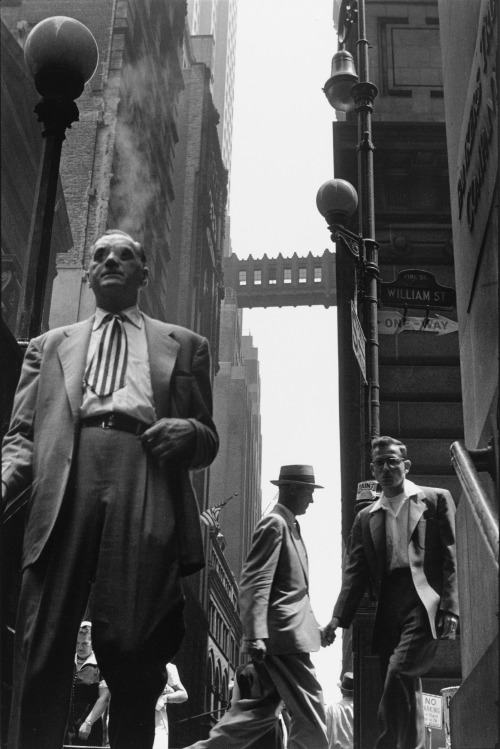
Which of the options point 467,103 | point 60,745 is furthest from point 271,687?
point 467,103

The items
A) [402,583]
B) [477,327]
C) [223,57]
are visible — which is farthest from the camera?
[223,57]

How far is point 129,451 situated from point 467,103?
3198 mm

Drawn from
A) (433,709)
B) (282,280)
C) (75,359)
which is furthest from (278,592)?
(282,280)

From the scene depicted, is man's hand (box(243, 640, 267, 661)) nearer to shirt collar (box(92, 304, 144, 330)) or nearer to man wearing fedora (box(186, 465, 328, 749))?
man wearing fedora (box(186, 465, 328, 749))

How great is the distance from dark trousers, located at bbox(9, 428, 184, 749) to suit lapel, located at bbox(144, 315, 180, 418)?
0.36 m

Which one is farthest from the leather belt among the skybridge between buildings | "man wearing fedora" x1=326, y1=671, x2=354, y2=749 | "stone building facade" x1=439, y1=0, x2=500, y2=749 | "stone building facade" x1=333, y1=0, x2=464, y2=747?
the skybridge between buildings

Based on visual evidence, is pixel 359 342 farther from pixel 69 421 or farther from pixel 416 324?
pixel 69 421

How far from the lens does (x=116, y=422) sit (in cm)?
405

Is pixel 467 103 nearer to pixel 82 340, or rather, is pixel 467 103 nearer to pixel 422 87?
pixel 82 340

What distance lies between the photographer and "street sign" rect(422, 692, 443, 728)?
534 inches

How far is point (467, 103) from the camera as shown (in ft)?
19.4

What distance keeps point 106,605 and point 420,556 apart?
8.96 feet

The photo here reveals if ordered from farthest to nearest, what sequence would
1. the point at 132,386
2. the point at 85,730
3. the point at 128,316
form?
the point at 85,730, the point at 128,316, the point at 132,386

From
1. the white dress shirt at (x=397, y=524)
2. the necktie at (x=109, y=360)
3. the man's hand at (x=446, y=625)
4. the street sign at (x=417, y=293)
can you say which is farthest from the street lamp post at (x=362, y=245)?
the necktie at (x=109, y=360)
